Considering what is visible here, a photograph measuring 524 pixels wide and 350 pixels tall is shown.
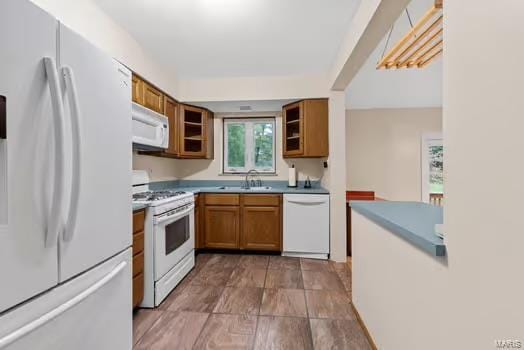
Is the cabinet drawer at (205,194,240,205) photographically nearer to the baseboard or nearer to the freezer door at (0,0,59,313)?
the baseboard

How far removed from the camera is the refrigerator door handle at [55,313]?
0.74m

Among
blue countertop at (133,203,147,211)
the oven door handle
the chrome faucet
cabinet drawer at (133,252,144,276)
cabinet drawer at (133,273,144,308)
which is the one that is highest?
the chrome faucet

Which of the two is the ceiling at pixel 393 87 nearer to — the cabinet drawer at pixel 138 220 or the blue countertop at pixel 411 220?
the blue countertop at pixel 411 220

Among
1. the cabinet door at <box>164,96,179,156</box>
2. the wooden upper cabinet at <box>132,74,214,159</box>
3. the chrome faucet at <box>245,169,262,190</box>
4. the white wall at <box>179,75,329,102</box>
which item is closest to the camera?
the wooden upper cabinet at <box>132,74,214,159</box>

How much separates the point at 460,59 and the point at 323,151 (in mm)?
2646

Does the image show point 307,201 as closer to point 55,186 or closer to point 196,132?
point 196,132

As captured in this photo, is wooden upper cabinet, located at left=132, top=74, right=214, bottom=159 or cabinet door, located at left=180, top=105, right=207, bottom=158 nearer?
wooden upper cabinet, located at left=132, top=74, right=214, bottom=159

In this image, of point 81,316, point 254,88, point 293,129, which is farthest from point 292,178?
point 81,316

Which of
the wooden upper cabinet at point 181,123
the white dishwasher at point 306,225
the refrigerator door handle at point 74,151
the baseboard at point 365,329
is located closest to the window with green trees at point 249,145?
the wooden upper cabinet at point 181,123

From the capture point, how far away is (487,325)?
0.71 m

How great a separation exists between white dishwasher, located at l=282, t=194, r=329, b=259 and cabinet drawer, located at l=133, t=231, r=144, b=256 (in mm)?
1848

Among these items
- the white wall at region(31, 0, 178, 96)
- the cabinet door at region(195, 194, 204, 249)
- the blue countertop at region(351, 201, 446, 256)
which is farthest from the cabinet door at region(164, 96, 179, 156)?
the blue countertop at region(351, 201, 446, 256)

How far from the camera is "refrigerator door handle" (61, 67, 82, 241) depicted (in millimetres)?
917

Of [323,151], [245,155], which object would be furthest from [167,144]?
[323,151]
